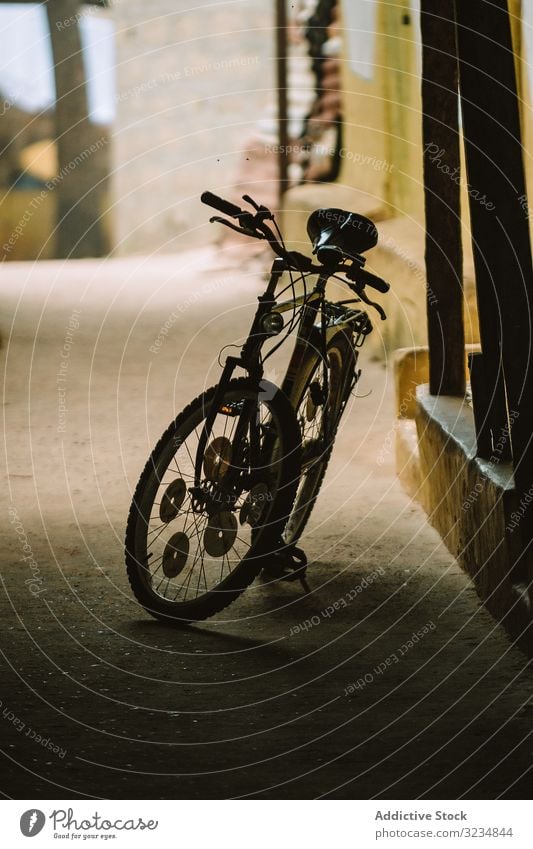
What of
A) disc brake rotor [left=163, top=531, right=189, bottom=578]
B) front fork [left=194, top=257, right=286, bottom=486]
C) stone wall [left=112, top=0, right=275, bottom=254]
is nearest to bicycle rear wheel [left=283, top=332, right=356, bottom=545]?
front fork [left=194, top=257, right=286, bottom=486]

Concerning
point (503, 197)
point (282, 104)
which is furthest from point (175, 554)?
point (282, 104)

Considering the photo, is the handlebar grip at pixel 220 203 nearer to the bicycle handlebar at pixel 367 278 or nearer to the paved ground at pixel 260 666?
the bicycle handlebar at pixel 367 278

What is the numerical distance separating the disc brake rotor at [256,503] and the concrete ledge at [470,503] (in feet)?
2.11

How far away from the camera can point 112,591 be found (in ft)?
13.3

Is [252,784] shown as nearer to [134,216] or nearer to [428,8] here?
[428,8]

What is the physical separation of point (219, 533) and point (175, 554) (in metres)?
0.18

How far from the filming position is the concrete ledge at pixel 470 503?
3479 mm

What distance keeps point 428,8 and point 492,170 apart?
2022 millimetres

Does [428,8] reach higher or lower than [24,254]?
lower

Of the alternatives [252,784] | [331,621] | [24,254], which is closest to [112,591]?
[331,621]

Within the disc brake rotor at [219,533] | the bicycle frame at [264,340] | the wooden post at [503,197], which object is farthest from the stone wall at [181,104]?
the wooden post at [503,197]

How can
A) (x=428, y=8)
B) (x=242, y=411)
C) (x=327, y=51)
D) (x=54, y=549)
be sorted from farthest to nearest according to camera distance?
(x=327, y=51) < (x=428, y=8) < (x=54, y=549) < (x=242, y=411)

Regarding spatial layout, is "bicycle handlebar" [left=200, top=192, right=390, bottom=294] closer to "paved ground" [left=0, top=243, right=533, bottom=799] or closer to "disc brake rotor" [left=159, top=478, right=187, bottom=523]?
"disc brake rotor" [left=159, top=478, right=187, bottom=523]

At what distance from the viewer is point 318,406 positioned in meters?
4.11
